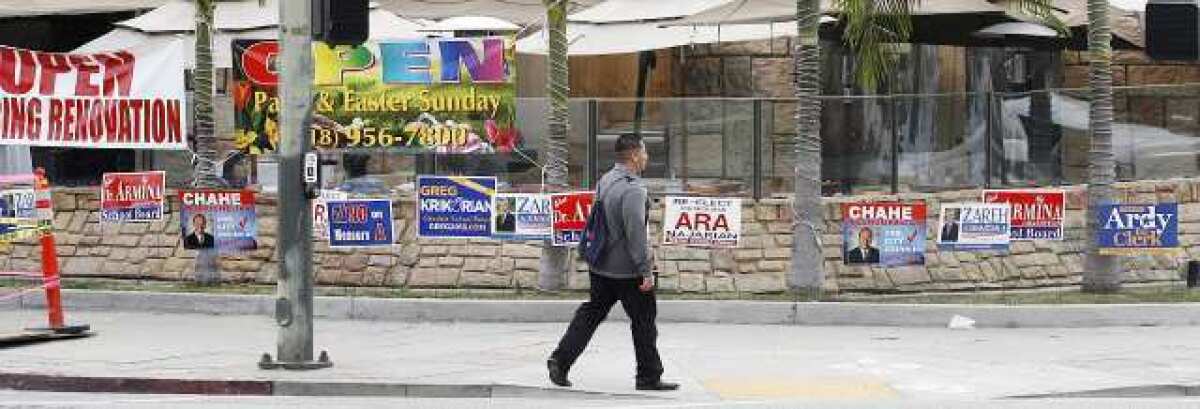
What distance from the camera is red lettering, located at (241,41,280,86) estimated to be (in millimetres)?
19141

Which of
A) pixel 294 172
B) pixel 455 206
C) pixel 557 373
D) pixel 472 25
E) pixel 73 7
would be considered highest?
pixel 73 7

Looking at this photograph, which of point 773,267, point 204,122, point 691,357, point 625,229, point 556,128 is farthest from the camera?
point 204,122

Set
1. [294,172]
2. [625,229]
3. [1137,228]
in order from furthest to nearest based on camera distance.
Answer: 1. [1137,228]
2. [294,172]
3. [625,229]

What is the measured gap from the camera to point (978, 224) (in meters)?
18.8

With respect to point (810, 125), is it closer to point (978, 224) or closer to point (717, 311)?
point (717, 311)

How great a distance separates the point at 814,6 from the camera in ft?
58.4

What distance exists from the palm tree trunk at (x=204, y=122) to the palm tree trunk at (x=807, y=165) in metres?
5.69

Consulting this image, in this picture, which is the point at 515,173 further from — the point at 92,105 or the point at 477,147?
the point at 92,105

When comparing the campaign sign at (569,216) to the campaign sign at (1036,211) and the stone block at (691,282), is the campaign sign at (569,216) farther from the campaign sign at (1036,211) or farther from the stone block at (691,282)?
the campaign sign at (1036,211)

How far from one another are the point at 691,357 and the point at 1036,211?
540cm

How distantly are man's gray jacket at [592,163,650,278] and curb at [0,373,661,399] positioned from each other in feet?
2.64

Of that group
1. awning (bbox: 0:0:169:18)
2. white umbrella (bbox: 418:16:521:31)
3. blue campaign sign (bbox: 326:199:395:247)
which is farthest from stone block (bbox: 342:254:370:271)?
awning (bbox: 0:0:169:18)

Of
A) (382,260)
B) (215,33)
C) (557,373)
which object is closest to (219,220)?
(382,260)

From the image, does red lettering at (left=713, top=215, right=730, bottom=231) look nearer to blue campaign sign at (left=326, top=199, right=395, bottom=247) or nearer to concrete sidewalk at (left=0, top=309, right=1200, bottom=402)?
concrete sidewalk at (left=0, top=309, right=1200, bottom=402)
